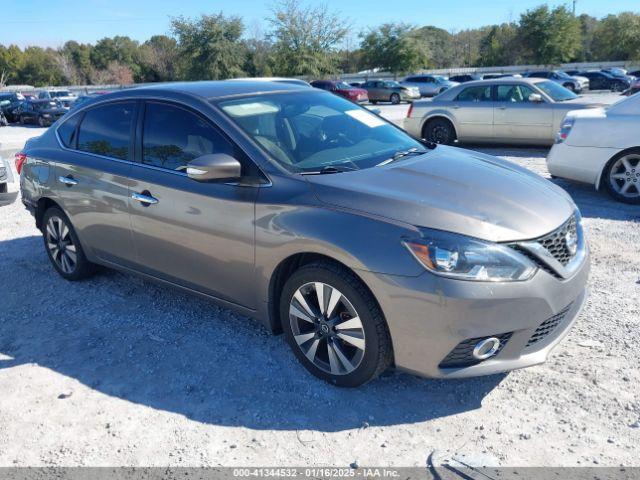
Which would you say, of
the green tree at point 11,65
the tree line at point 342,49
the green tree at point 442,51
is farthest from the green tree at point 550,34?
the green tree at point 11,65

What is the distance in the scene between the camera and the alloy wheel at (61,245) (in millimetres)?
5066

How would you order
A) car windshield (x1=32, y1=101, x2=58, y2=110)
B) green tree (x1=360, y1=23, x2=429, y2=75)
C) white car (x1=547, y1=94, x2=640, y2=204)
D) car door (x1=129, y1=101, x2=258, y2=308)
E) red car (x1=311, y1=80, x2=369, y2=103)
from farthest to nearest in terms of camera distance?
green tree (x1=360, y1=23, x2=429, y2=75) → red car (x1=311, y1=80, x2=369, y2=103) → car windshield (x1=32, y1=101, x2=58, y2=110) → white car (x1=547, y1=94, x2=640, y2=204) → car door (x1=129, y1=101, x2=258, y2=308)

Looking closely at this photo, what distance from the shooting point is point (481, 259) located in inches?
110

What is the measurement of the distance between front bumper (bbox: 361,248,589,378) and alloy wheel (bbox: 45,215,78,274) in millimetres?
3292

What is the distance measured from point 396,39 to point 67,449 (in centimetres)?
5708

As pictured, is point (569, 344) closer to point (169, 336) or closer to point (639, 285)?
point (639, 285)

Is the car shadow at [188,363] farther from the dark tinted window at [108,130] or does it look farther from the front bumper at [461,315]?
the dark tinted window at [108,130]

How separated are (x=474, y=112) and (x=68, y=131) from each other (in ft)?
28.1

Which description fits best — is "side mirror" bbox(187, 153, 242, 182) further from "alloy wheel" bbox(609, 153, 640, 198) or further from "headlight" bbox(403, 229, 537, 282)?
"alloy wheel" bbox(609, 153, 640, 198)

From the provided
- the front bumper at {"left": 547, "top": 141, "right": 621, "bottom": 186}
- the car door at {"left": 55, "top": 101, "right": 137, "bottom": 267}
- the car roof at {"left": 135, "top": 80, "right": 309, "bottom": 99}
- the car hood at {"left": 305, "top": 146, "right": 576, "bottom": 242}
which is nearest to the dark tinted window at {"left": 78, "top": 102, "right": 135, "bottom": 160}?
A: the car door at {"left": 55, "top": 101, "right": 137, "bottom": 267}

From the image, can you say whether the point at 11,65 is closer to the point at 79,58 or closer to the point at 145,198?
the point at 79,58

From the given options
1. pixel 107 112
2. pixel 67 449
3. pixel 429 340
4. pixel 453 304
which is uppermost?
pixel 107 112

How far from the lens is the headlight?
2797 millimetres

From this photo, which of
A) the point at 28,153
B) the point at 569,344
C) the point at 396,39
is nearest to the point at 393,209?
the point at 569,344
